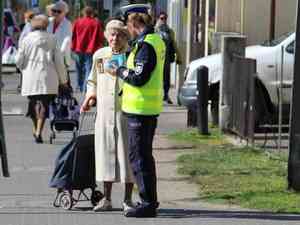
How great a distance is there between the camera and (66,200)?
1051 centimetres

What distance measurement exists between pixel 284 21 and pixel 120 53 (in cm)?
1249

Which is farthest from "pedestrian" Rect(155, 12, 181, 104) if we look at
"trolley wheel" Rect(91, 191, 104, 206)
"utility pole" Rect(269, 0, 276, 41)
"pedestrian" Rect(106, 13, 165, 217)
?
"pedestrian" Rect(106, 13, 165, 217)

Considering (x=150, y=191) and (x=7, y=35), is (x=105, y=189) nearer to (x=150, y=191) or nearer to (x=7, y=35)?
(x=150, y=191)

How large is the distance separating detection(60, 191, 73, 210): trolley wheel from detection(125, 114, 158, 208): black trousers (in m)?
0.79

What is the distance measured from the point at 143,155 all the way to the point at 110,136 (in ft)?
1.65

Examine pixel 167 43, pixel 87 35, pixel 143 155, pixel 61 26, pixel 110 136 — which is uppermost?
pixel 61 26

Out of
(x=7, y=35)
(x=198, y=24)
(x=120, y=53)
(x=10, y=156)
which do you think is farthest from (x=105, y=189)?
(x=7, y=35)

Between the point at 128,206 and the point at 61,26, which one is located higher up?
the point at 61,26

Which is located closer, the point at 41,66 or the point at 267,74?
the point at 41,66

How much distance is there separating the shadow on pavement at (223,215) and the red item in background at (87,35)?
11.8m

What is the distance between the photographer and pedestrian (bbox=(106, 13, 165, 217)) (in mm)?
9898

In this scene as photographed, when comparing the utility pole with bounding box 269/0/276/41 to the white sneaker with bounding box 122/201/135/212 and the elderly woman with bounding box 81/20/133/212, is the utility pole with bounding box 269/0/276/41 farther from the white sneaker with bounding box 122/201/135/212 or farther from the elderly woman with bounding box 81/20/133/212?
the white sneaker with bounding box 122/201/135/212

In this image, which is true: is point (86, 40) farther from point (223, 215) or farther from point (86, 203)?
point (223, 215)

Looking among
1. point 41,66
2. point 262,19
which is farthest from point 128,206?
point 262,19
